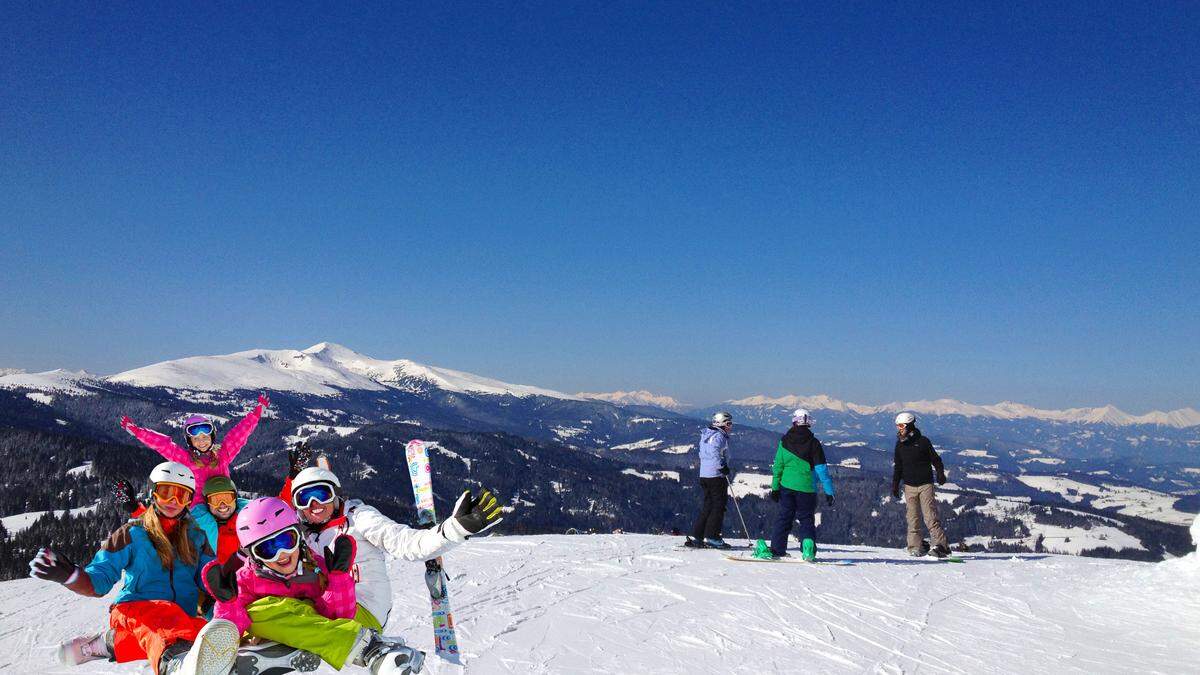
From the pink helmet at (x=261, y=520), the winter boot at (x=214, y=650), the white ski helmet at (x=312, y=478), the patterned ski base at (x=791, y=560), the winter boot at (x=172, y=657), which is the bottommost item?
the patterned ski base at (x=791, y=560)

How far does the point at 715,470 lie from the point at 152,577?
9.52 metres

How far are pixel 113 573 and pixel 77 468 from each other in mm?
191738

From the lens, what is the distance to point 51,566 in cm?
466

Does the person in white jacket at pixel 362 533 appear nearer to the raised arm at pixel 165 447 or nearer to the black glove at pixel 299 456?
the black glove at pixel 299 456

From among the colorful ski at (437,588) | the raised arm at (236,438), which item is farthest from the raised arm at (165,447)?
the colorful ski at (437,588)

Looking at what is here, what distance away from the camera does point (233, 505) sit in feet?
20.2

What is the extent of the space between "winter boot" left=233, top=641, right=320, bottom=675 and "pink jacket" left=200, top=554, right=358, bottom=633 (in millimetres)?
159

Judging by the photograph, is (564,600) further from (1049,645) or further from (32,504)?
(32,504)

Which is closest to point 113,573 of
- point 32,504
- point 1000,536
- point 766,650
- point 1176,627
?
point 766,650

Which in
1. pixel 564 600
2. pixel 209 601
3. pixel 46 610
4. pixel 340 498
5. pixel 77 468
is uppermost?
pixel 340 498

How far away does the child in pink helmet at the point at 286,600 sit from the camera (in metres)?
4.07

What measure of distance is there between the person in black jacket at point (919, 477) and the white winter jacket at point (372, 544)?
10.6 meters

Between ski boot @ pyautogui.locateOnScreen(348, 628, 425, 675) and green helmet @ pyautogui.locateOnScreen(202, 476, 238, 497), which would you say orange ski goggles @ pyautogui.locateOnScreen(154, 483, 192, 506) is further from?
ski boot @ pyautogui.locateOnScreen(348, 628, 425, 675)

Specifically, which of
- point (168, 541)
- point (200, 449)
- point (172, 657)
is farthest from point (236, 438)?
point (172, 657)
